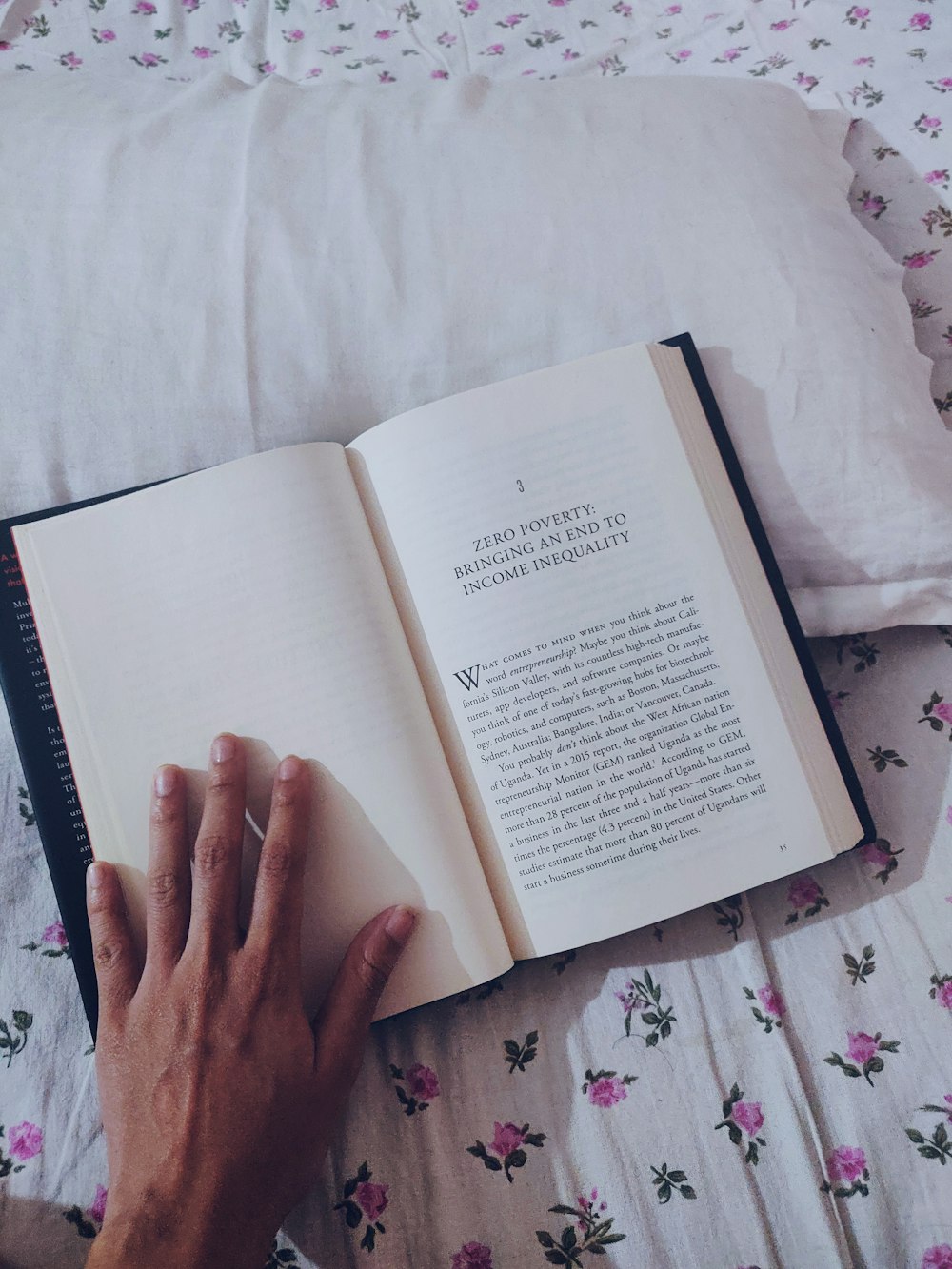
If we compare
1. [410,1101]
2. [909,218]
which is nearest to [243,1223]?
[410,1101]

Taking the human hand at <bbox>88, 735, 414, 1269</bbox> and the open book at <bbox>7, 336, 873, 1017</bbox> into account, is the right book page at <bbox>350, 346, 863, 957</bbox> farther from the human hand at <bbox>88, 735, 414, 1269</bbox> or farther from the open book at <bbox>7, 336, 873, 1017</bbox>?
the human hand at <bbox>88, 735, 414, 1269</bbox>

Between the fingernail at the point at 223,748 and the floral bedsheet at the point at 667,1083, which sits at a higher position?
the fingernail at the point at 223,748

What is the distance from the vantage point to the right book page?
0.52 meters

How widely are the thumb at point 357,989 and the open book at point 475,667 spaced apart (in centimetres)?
2

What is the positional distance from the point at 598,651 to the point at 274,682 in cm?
21

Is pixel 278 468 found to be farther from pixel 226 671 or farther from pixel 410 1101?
pixel 410 1101

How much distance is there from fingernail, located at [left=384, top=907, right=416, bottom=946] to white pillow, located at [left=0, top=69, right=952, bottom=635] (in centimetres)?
33

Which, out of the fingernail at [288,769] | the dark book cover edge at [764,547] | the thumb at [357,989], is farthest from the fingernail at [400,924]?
the dark book cover edge at [764,547]

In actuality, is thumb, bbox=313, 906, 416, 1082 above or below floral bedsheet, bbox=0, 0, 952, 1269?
above

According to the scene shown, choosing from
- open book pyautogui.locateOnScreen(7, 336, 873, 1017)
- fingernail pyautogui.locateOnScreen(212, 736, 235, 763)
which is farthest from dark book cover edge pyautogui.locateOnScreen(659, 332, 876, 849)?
fingernail pyautogui.locateOnScreen(212, 736, 235, 763)

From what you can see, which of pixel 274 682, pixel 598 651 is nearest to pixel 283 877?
pixel 274 682

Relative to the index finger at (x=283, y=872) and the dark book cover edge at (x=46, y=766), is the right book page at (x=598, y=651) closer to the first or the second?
the index finger at (x=283, y=872)

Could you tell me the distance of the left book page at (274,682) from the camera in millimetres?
520

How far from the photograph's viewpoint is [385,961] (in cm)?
50
